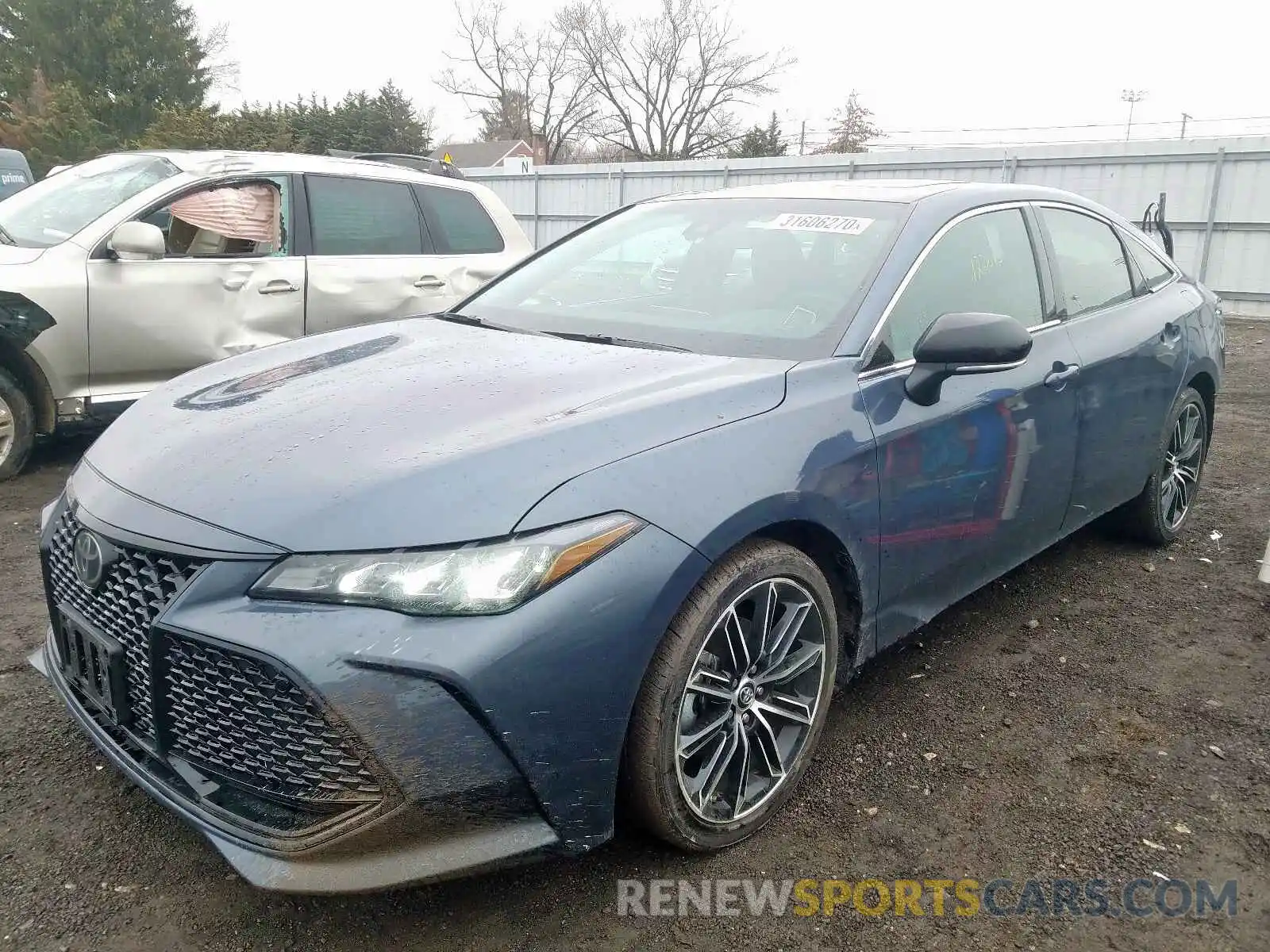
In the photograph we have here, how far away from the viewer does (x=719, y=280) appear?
3.06 meters

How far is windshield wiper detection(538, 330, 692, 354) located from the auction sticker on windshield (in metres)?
0.71

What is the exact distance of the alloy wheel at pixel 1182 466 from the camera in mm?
4352

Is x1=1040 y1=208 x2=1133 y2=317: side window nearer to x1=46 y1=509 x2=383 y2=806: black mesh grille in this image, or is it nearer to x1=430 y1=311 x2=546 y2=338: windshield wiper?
x1=430 y1=311 x2=546 y2=338: windshield wiper

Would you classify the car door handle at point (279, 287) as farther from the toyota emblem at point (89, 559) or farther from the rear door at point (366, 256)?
the toyota emblem at point (89, 559)

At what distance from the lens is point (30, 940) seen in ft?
6.55

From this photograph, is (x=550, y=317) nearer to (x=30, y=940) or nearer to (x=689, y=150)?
(x=30, y=940)

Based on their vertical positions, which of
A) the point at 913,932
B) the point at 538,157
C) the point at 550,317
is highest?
the point at 538,157

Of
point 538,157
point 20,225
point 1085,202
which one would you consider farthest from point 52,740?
point 538,157

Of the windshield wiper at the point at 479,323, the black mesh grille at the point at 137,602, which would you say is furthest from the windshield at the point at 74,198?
the black mesh grille at the point at 137,602

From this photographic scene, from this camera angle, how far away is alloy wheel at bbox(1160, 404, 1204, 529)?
A: 4.35 meters

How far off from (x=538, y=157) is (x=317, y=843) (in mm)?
46286

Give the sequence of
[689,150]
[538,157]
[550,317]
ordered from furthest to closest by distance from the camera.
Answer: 1. [538,157]
2. [689,150]
3. [550,317]

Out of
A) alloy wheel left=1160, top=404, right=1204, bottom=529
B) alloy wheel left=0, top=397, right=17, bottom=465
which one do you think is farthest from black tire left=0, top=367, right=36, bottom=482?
alloy wheel left=1160, top=404, right=1204, bottom=529

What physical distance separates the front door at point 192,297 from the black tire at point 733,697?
136 inches
